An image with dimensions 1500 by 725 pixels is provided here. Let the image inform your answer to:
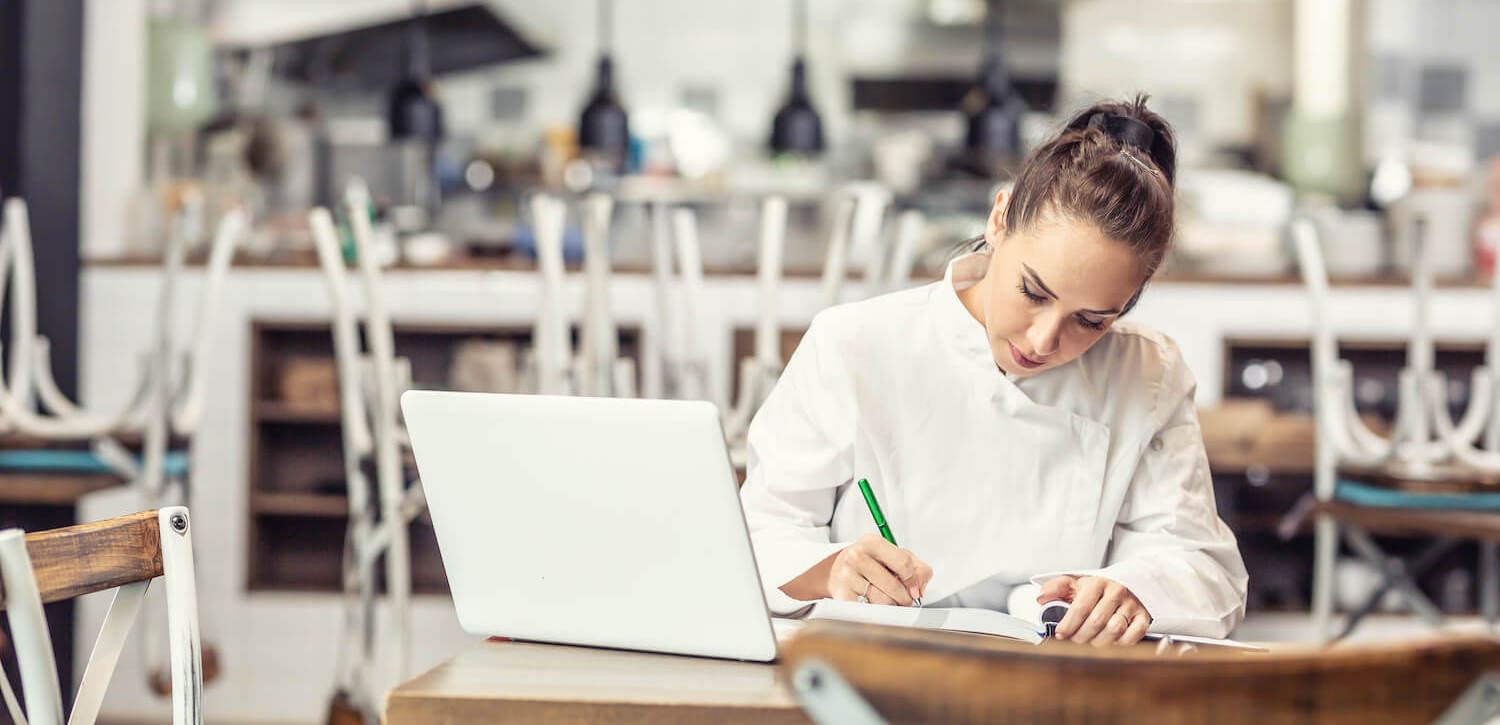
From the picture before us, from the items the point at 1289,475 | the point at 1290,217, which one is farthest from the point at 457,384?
the point at 1290,217

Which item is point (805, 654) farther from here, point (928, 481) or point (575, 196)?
point (575, 196)

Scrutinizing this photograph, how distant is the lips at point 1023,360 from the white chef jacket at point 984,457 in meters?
0.06

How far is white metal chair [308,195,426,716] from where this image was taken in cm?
258

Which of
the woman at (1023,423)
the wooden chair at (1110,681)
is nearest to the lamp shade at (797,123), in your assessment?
the woman at (1023,423)

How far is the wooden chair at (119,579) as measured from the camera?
1024mm

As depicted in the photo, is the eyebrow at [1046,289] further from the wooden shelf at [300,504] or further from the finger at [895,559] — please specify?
the wooden shelf at [300,504]

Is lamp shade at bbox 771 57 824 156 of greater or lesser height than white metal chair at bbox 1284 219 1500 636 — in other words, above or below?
above

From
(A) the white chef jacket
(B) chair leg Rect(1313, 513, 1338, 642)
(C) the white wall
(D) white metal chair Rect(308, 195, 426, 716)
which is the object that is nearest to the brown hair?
(A) the white chef jacket

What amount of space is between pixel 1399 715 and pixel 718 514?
16.8 inches

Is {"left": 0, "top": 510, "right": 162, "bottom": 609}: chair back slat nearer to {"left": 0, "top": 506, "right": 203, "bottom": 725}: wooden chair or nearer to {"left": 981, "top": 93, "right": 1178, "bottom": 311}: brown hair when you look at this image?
{"left": 0, "top": 506, "right": 203, "bottom": 725}: wooden chair

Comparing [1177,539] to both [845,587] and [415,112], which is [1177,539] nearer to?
[845,587]

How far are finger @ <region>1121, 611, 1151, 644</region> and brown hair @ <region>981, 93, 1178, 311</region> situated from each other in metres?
0.28

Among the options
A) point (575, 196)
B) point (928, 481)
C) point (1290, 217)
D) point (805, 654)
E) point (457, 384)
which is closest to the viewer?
point (805, 654)

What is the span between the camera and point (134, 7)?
382 centimetres
